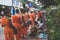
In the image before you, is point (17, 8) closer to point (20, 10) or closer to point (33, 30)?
point (20, 10)

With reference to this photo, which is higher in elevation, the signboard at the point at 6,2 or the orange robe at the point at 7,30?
the signboard at the point at 6,2

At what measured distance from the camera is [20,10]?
22.1 feet

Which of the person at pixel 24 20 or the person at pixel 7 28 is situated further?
the person at pixel 24 20

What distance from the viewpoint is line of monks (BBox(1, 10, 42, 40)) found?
5966 millimetres

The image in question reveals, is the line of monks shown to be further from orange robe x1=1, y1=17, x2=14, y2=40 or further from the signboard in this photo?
the signboard

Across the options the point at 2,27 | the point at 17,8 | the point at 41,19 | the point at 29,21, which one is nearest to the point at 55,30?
the point at 2,27

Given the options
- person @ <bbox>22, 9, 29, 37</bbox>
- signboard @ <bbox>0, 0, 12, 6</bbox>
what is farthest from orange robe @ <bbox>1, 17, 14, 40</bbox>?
person @ <bbox>22, 9, 29, 37</bbox>

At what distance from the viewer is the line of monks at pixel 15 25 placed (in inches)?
235

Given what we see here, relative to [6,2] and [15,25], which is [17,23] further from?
[6,2]

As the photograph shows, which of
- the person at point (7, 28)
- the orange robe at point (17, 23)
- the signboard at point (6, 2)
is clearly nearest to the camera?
the person at point (7, 28)

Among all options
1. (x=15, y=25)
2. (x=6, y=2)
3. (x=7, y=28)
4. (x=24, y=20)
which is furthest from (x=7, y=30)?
(x=24, y=20)

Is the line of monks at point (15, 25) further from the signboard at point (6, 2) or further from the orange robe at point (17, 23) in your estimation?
the signboard at point (6, 2)

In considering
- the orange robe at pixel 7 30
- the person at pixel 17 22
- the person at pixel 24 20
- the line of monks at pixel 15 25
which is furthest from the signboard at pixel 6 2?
the person at pixel 24 20

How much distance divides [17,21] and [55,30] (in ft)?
8.37
